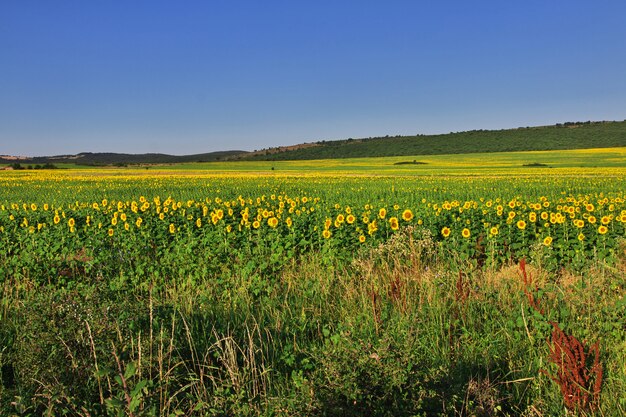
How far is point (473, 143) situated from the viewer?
110562mm

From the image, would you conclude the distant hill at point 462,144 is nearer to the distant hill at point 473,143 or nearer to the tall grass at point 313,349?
the distant hill at point 473,143

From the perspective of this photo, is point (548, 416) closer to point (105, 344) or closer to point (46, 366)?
point (105, 344)

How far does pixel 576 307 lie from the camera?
4.71 m

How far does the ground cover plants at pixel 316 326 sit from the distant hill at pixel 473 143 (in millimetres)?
97265

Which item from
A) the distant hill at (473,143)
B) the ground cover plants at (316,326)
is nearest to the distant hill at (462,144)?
the distant hill at (473,143)

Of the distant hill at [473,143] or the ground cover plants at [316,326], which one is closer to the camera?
the ground cover plants at [316,326]

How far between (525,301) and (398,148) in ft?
369

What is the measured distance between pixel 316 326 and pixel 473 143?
113m

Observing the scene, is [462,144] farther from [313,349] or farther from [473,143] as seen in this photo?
[313,349]

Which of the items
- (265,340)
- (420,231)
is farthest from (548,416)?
(420,231)

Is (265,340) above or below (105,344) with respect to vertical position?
below

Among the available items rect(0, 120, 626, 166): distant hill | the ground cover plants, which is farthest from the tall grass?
rect(0, 120, 626, 166): distant hill

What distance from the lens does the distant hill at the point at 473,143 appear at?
9794 cm

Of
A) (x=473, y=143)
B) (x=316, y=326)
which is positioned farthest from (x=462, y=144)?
(x=316, y=326)
